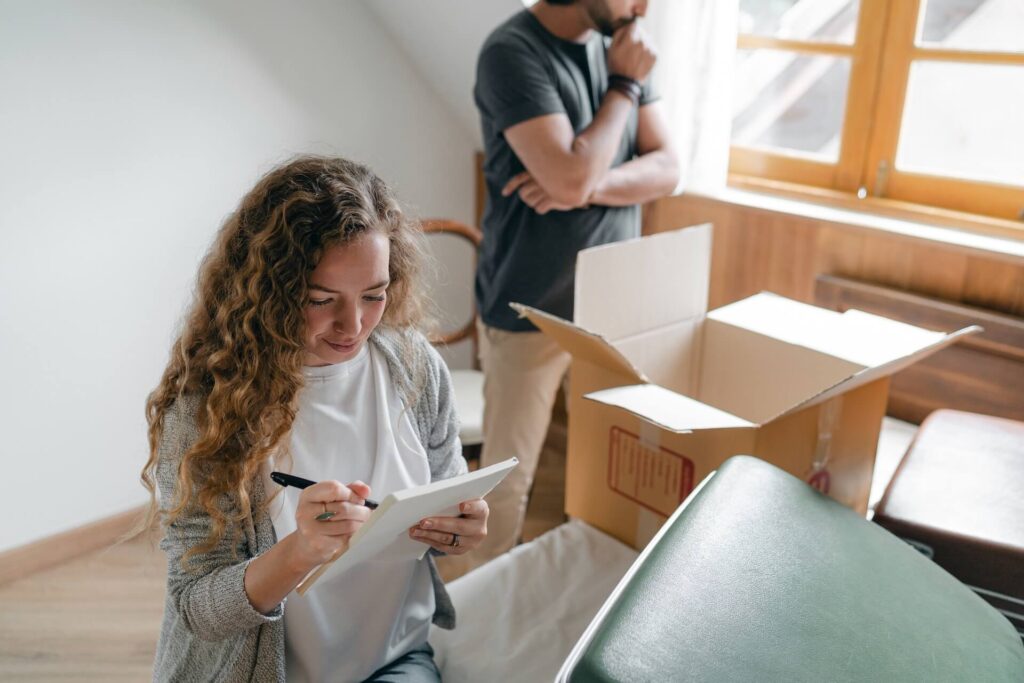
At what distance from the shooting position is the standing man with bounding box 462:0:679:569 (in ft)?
5.75

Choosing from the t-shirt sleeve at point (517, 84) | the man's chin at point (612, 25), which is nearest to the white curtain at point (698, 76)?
the man's chin at point (612, 25)

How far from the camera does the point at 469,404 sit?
8.01ft

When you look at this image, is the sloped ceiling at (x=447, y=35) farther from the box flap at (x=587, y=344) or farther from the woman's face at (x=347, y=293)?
the woman's face at (x=347, y=293)

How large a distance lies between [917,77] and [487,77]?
1.05m

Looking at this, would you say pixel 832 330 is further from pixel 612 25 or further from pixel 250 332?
pixel 250 332

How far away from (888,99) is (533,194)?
0.96 metres

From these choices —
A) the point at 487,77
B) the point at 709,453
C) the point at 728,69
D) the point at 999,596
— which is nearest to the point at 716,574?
the point at 709,453

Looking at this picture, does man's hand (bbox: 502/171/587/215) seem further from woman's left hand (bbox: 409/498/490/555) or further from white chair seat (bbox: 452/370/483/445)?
woman's left hand (bbox: 409/498/490/555)

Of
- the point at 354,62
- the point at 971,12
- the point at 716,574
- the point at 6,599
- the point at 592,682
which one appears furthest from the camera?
the point at 354,62

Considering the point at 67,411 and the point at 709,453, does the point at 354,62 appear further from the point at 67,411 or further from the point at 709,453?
the point at 709,453

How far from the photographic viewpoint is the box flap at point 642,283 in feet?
4.81

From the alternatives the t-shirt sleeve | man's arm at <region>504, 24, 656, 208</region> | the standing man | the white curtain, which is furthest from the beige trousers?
the white curtain

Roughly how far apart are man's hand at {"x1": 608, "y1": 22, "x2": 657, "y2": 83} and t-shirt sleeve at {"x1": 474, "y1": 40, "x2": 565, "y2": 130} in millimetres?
177

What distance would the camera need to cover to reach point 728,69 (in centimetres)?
222
